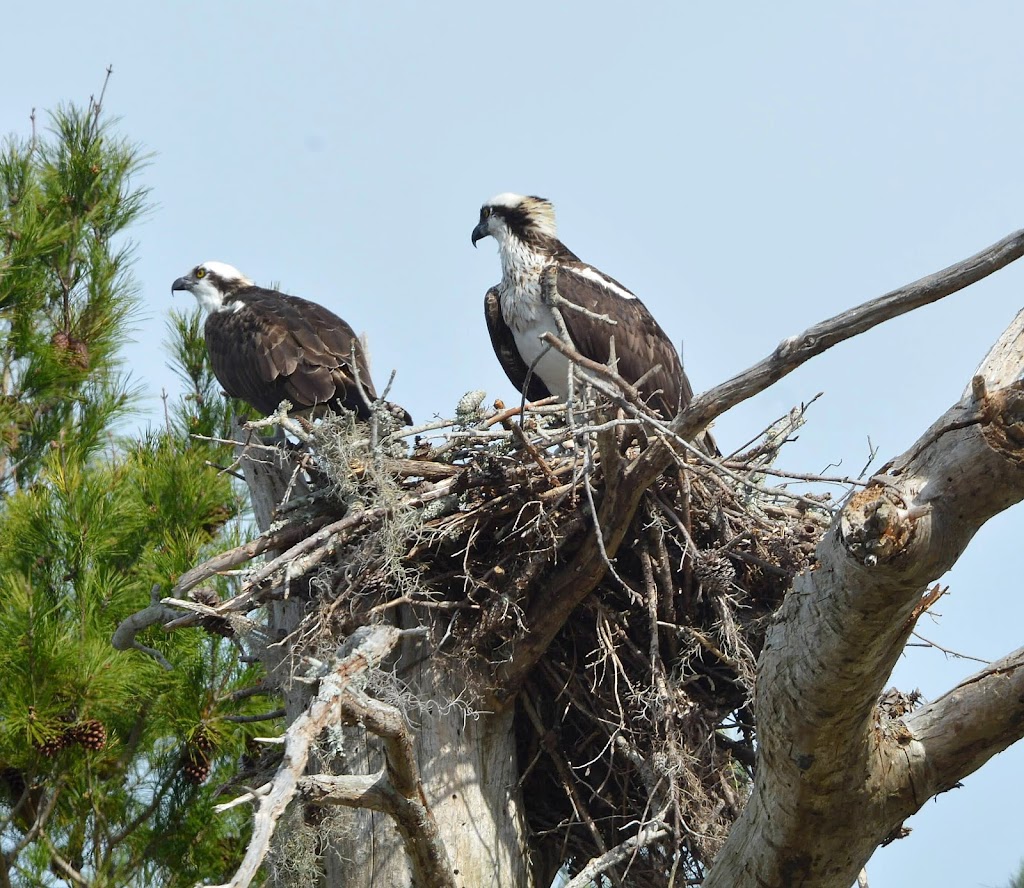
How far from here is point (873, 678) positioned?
3207 millimetres

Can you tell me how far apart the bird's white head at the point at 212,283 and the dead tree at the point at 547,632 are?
2426mm

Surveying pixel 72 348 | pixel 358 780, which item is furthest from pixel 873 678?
pixel 72 348

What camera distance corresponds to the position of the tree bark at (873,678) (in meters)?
2.85

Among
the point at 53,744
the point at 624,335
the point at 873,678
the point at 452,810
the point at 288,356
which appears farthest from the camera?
the point at 624,335

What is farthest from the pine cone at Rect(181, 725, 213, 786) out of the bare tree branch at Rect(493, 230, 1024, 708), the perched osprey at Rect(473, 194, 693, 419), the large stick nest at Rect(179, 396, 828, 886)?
the perched osprey at Rect(473, 194, 693, 419)

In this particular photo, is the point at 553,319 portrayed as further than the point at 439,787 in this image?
Yes

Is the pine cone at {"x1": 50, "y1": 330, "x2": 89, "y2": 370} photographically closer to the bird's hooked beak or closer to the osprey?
the osprey

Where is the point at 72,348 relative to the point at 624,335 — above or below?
below

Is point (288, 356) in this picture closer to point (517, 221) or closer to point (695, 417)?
point (517, 221)

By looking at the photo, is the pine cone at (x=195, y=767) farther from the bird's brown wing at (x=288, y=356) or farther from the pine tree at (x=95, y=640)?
the bird's brown wing at (x=288, y=356)

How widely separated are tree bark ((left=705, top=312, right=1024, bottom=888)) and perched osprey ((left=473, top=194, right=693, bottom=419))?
116 inches

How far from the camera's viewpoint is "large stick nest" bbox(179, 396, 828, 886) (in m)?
4.66

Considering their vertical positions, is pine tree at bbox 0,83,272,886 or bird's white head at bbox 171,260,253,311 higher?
bird's white head at bbox 171,260,253,311

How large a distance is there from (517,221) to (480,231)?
0.27 metres
